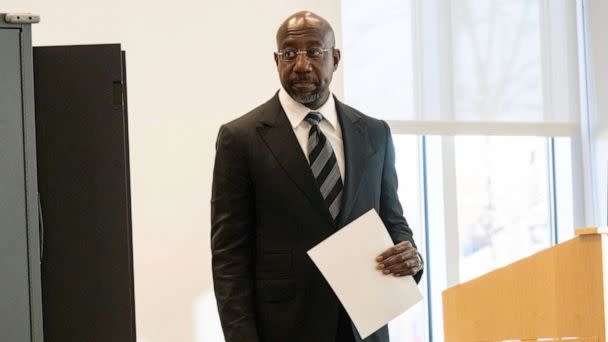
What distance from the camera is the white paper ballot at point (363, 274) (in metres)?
2.25

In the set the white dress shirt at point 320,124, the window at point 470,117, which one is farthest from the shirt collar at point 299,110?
the window at point 470,117

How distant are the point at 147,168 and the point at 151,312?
1.93ft

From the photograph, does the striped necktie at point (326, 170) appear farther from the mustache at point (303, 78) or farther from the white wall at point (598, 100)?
the white wall at point (598, 100)

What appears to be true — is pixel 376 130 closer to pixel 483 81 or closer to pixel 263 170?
pixel 263 170

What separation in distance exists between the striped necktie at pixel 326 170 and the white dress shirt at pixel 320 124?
0.02m

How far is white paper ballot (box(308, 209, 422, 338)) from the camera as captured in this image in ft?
7.38

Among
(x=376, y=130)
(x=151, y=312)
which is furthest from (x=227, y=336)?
(x=151, y=312)

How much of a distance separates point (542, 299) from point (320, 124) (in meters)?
0.96

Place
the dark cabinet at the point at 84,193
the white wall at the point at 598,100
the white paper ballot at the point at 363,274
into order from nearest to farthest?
1. the dark cabinet at the point at 84,193
2. the white paper ballot at the point at 363,274
3. the white wall at the point at 598,100

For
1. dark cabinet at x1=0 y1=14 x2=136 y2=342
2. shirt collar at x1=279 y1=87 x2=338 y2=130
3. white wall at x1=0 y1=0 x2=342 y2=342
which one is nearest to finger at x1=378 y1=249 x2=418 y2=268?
shirt collar at x1=279 y1=87 x2=338 y2=130

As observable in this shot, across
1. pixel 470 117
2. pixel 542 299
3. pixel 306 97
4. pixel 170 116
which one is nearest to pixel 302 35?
pixel 306 97

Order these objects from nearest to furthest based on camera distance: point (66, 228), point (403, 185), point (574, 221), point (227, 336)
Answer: point (66, 228)
point (227, 336)
point (403, 185)
point (574, 221)

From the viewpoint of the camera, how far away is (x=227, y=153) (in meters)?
2.36

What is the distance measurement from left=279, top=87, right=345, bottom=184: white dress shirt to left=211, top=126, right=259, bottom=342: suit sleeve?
150 mm
